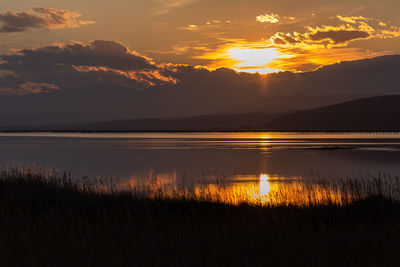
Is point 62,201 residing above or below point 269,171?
above

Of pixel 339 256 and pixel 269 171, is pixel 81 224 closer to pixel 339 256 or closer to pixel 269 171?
pixel 339 256

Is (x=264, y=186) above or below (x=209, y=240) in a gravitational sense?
below

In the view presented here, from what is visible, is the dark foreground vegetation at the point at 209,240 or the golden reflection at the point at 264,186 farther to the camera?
the golden reflection at the point at 264,186

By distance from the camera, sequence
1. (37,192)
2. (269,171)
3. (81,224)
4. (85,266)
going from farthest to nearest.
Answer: (269,171) < (37,192) < (81,224) < (85,266)

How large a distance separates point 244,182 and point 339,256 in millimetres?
25999

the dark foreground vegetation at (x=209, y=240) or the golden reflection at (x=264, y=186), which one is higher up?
the dark foreground vegetation at (x=209, y=240)

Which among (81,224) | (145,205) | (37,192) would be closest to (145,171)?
(37,192)

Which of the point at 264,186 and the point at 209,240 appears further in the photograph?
the point at 264,186

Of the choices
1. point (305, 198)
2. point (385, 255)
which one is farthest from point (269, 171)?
point (385, 255)

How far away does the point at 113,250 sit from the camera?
11.2 metres

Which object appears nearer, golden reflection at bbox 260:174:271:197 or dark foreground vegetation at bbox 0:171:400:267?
dark foreground vegetation at bbox 0:171:400:267

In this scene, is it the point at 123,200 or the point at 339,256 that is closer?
the point at 339,256


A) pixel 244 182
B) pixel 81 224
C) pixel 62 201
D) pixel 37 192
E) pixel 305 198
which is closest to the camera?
pixel 81 224

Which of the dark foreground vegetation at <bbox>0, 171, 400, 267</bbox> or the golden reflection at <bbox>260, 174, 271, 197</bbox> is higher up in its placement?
the dark foreground vegetation at <bbox>0, 171, 400, 267</bbox>
